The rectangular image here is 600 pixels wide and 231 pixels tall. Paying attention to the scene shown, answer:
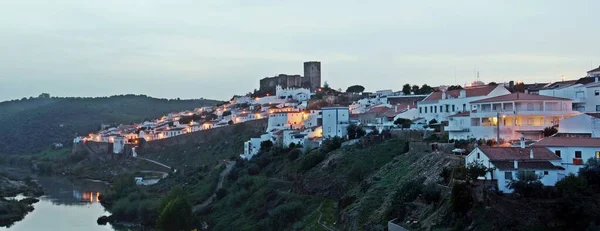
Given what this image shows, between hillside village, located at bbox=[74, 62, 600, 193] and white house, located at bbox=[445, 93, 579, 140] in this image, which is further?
white house, located at bbox=[445, 93, 579, 140]

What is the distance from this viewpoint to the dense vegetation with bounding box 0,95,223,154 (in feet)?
356

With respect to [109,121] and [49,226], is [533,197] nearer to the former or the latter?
[49,226]

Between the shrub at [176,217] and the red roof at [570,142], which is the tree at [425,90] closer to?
the shrub at [176,217]

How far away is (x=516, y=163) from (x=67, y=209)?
3600 cm

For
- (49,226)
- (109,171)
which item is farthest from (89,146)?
(49,226)

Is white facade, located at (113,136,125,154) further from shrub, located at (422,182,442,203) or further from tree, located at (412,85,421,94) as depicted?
shrub, located at (422,182,442,203)

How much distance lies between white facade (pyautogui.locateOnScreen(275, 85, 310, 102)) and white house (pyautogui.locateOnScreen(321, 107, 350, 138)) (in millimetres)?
26945

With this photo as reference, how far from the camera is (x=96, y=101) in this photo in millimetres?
166750

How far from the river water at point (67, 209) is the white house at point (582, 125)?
26466 millimetres

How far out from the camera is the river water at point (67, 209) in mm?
38638

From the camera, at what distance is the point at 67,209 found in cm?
4522

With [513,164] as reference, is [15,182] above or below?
below

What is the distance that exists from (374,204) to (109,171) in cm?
4998

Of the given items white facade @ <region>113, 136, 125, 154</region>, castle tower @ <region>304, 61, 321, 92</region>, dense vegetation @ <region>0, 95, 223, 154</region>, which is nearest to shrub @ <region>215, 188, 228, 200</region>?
white facade @ <region>113, 136, 125, 154</region>
